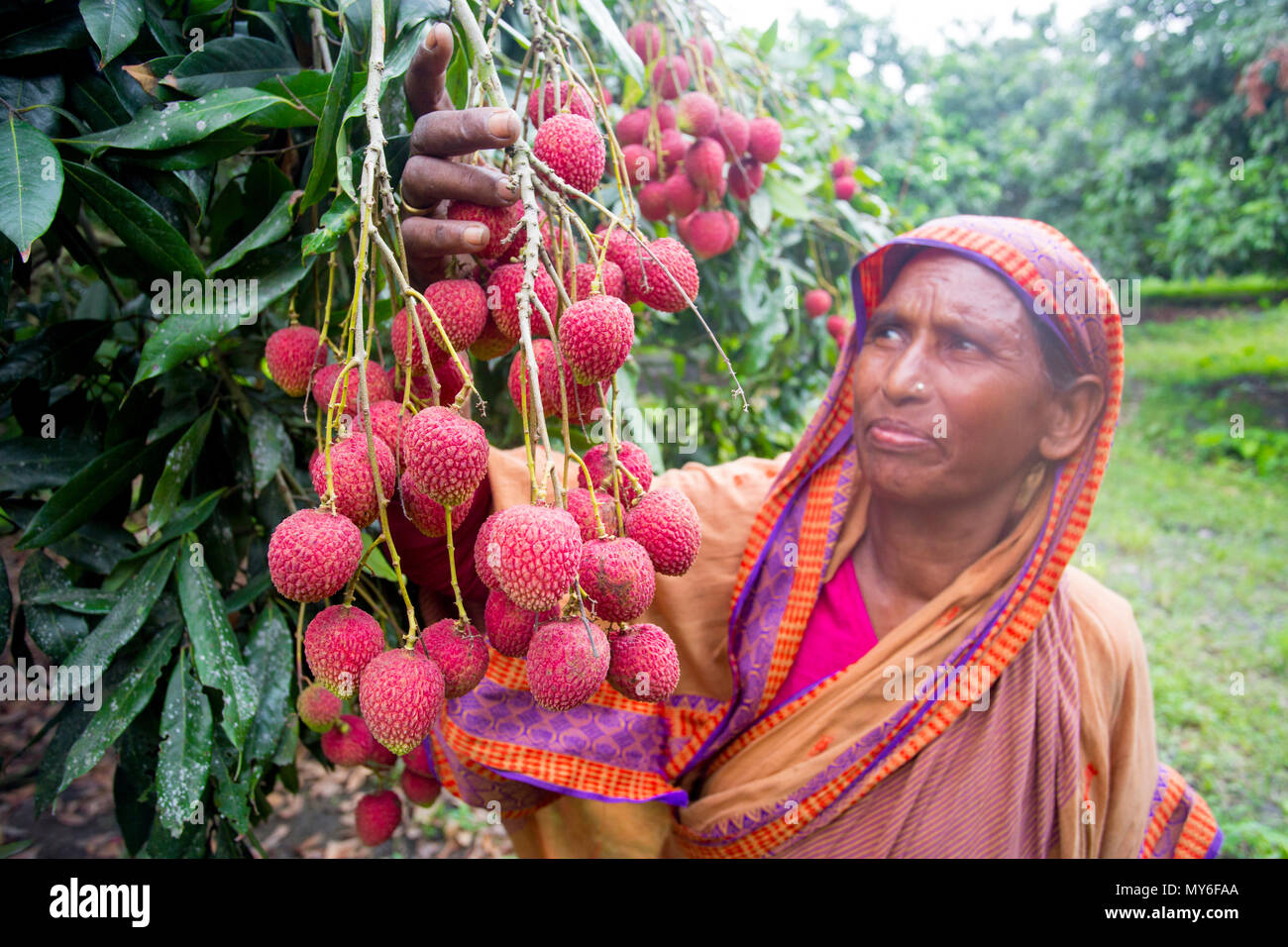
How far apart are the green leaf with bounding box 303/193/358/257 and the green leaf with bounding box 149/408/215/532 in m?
0.41

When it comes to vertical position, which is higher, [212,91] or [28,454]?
[212,91]

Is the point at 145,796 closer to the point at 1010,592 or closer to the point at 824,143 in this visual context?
the point at 1010,592

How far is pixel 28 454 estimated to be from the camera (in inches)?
36.2

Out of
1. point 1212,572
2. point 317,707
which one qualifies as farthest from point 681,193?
point 1212,572

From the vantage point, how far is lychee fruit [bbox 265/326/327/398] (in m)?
0.74

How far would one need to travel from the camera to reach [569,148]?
594 millimetres

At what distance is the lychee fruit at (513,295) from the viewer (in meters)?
0.59

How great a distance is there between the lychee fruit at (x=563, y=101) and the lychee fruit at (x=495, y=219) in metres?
0.07

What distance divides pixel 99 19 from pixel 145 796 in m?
0.80

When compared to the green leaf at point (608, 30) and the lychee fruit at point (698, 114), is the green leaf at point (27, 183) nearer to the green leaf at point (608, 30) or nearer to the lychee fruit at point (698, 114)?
the green leaf at point (608, 30)

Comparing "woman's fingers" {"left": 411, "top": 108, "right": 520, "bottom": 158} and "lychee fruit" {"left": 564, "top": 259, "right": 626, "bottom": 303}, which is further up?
"woman's fingers" {"left": 411, "top": 108, "right": 520, "bottom": 158}

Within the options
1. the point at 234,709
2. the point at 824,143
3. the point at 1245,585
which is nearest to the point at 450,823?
the point at 234,709

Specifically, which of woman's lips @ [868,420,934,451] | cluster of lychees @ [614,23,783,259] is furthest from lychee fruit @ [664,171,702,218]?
woman's lips @ [868,420,934,451]

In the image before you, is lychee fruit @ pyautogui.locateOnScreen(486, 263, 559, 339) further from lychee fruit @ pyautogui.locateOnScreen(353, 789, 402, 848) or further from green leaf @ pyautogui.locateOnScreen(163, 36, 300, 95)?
lychee fruit @ pyautogui.locateOnScreen(353, 789, 402, 848)
